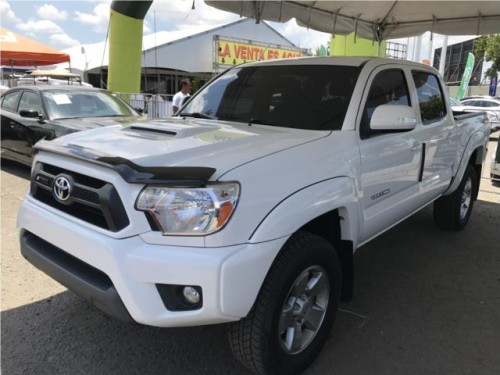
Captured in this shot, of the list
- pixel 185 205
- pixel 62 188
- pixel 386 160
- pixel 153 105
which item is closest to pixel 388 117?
pixel 386 160

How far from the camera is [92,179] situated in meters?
2.40

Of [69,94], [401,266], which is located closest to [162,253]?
[401,266]

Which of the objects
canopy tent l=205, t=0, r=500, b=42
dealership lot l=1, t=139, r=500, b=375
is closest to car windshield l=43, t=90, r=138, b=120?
canopy tent l=205, t=0, r=500, b=42

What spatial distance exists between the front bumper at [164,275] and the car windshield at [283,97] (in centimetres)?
128

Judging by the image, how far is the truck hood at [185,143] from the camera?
2.33 meters

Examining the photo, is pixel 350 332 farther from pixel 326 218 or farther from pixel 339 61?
pixel 339 61

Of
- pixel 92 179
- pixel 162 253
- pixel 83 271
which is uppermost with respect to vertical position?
pixel 92 179

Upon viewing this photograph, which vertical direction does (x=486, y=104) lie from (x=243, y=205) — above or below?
above

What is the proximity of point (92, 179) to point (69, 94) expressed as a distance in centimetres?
596

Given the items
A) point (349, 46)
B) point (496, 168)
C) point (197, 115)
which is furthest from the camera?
point (349, 46)

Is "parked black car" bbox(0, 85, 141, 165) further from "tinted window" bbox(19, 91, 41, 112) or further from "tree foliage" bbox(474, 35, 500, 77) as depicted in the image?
"tree foliage" bbox(474, 35, 500, 77)

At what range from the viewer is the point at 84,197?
239cm

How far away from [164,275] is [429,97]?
3363mm

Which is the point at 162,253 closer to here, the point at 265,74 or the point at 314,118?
→ the point at 314,118
